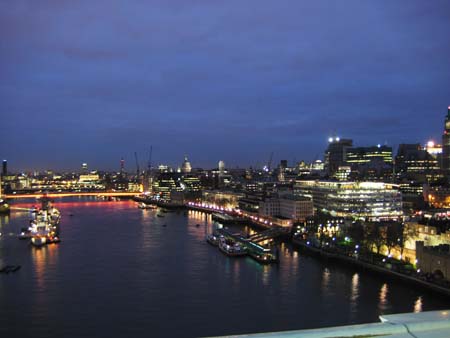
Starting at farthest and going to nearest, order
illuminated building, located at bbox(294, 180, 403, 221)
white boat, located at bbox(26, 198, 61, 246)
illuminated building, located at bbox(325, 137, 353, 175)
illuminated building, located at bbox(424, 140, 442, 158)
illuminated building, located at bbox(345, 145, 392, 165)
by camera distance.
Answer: illuminated building, located at bbox(325, 137, 353, 175) → illuminated building, located at bbox(345, 145, 392, 165) → illuminated building, located at bbox(424, 140, 442, 158) → illuminated building, located at bbox(294, 180, 403, 221) → white boat, located at bbox(26, 198, 61, 246)

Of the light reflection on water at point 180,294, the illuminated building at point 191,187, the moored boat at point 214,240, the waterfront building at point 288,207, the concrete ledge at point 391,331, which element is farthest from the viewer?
the illuminated building at point 191,187

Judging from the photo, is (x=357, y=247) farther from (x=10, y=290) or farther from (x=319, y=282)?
(x=10, y=290)

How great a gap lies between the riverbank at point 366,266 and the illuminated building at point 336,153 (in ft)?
95.6

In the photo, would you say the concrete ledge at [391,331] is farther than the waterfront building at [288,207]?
No

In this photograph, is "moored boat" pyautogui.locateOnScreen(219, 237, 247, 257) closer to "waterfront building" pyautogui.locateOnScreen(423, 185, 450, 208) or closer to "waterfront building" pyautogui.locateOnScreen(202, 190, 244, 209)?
"waterfront building" pyautogui.locateOnScreen(423, 185, 450, 208)

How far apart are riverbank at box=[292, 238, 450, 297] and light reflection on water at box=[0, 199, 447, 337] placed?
0.59 ft

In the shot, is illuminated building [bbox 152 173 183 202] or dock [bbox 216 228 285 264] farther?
illuminated building [bbox 152 173 183 202]

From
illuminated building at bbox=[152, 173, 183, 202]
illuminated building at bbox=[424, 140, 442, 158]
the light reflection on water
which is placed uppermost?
illuminated building at bbox=[424, 140, 442, 158]

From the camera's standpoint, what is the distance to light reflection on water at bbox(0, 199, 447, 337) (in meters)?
5.57

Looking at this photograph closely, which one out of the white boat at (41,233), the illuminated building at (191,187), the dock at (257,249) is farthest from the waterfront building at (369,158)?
the white boat at (41,233)

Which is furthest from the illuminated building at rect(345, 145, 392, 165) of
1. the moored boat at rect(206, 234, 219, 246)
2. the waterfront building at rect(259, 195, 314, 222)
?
the moored boat at rect(206, 234, 219, 246)

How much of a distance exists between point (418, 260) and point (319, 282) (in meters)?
1.63

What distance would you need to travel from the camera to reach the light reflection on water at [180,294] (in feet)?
18.3

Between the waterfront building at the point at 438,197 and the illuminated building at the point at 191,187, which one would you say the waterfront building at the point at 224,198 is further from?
the waterfront building at the point at 438,197
